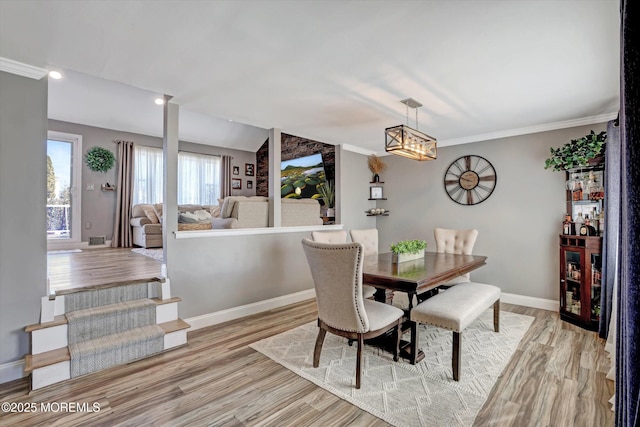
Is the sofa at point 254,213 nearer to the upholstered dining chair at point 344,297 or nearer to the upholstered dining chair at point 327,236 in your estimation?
the upholstered dining chair at point 327,236

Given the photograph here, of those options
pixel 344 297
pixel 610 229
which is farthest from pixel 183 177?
pixel 610 229

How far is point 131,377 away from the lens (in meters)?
2.37

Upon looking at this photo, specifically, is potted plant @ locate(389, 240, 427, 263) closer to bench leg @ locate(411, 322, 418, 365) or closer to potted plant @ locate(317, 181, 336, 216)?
bench leg @ locate(411, 322, 418, 365)

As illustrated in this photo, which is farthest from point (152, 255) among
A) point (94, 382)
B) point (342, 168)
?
point (342, 168)

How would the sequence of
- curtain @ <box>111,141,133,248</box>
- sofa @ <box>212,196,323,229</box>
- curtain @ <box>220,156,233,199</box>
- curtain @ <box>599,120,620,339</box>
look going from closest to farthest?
curtain @ <box>599,120,620,339</box>
sofa @ <box>212,196,323,229</box>
curtain @ <box>111,141,133,248</box>
curtain @ <box>220,156,233,199</box>

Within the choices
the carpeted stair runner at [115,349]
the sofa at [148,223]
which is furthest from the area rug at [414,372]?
the sofa at [148,223]

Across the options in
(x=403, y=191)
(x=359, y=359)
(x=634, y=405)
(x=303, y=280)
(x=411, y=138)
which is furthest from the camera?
(x=403, y=191)

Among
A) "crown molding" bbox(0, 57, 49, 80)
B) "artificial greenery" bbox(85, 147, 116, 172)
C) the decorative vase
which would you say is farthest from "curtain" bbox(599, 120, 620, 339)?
"artificial greenery" bbox(85, 147, 116, 172)

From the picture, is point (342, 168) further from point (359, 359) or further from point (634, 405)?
point (634, 405)

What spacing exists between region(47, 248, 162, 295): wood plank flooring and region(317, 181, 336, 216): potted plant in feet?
9.44

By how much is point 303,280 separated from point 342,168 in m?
1.93

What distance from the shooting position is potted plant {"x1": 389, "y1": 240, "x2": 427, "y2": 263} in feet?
9.97

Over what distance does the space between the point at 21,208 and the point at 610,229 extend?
514 centimetres

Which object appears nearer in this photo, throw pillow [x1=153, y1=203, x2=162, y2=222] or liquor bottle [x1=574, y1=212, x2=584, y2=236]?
liquor bottle [x1=574, y1=212, x2=584, y2=236]
